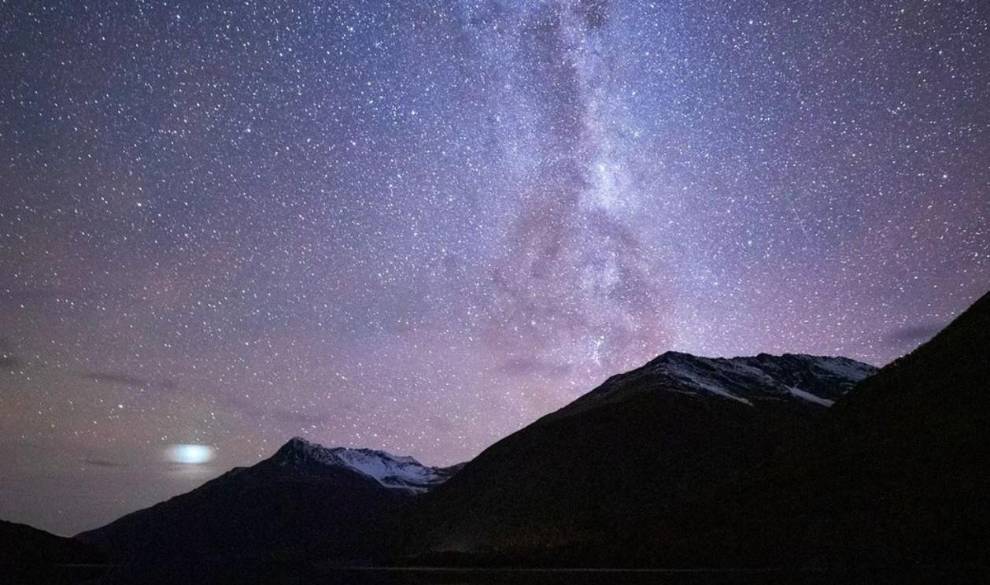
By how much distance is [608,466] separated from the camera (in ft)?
390

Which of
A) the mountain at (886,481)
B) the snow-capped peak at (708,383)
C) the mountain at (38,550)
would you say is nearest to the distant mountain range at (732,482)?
the mountain at (886,481)

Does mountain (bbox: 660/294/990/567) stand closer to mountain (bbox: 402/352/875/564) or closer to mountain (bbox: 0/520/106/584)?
mountain (bbox: 402/352/875/564)

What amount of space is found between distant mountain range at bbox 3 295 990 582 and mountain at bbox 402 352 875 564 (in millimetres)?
474

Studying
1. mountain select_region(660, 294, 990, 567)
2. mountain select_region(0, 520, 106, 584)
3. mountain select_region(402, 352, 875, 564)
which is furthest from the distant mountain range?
mountain select_region(0, 520, 106, 584)

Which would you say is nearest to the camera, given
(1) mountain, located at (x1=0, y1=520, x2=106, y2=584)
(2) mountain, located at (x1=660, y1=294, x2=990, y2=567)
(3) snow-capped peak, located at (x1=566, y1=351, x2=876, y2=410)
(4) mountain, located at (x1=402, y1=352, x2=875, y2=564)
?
(2) mountain, located at (x1=660, y1=294, x2=990, y2=567)

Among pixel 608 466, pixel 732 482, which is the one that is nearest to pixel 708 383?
pixel 608 466

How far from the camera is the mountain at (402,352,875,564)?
3935 inches

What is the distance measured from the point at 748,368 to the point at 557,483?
101850mm

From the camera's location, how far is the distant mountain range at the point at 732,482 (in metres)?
40.6

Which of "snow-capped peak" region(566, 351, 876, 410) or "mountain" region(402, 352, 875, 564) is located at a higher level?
"snow-capped peak" region(566, 351, 876, 410)

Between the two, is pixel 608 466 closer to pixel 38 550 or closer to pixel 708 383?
pixel 708 383

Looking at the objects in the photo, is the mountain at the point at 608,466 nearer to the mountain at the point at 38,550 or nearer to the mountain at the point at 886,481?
the mountain at the point at 886,481

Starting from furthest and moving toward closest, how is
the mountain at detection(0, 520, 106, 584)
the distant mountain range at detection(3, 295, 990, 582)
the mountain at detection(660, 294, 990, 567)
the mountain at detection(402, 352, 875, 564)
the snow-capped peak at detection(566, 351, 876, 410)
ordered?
1. the snow-capped peak at detection(566, 351, 876, 410)
2. the mountain at detection(402, 352, 875, 564)
3. the mountain at detection(0, 520, 106, 584)
4. the distant mountain range at detection(3, 295, 990, 582)
5. the mountain at detection(660, 294, 990, 567)

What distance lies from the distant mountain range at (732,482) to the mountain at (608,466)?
474 millimetres
